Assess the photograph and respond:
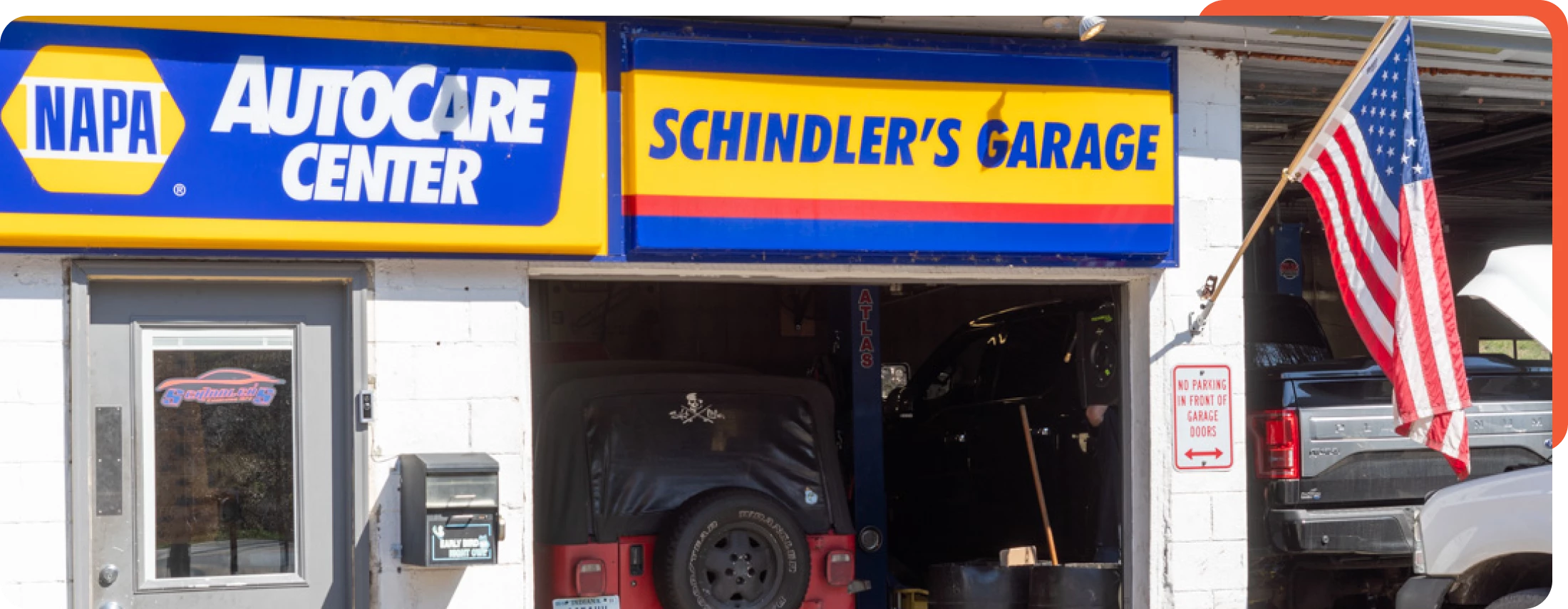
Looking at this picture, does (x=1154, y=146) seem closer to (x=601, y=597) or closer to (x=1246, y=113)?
(x=1246, y=113)

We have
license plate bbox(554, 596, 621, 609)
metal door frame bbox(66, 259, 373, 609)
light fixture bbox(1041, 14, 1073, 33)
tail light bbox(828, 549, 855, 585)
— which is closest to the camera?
metal door frame bbox(66, 259, 373, 609)

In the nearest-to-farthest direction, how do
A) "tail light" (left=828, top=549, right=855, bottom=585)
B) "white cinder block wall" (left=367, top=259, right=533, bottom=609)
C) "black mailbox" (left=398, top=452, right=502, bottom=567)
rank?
"black mailbox" (left=398, top=452, right=502, bottom=567), "white cinder block wall" (left=367, top=259, right=533, bottom=609), "tail light" (left=828, top=549, right=855, bottom=585)

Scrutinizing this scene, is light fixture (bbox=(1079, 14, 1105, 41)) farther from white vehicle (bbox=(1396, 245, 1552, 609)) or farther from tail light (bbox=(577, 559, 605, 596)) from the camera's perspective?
tail light (bbox=(577, 559, 605, 596))

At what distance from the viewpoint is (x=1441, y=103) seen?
31.4 feet

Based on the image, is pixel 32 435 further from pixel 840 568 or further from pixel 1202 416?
pixel 1202 416

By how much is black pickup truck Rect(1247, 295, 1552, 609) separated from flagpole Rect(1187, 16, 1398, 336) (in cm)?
53

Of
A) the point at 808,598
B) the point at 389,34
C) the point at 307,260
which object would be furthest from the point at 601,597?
the point at 389,34

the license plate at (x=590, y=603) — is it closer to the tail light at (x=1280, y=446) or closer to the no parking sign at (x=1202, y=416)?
the no parking sign at (x=1202, y=416)

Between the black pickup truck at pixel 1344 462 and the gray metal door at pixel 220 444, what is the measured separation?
4.69 meters

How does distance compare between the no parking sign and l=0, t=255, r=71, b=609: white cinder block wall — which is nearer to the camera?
l=0, t=255, r=71, b=609: white cinder block wall

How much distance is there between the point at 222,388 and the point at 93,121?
126 centimetres

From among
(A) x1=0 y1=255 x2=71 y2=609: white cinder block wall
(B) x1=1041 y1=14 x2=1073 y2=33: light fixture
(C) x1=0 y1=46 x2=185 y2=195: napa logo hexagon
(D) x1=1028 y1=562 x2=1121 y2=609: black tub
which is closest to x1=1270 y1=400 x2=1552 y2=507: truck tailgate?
(D) x1=1028 y1=562 x2=1121 y2=609: black tub

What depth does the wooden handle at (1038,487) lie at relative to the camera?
8.65 m

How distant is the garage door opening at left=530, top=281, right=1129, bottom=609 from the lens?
7812 mm
